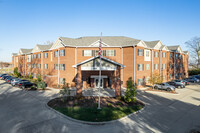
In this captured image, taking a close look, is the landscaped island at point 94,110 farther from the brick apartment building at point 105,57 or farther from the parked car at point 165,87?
the parked car at point 165,87

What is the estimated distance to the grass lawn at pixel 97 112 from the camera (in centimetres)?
1192

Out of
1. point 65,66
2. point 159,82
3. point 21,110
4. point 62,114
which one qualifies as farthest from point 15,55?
point 159,82

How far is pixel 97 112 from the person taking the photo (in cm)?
1328

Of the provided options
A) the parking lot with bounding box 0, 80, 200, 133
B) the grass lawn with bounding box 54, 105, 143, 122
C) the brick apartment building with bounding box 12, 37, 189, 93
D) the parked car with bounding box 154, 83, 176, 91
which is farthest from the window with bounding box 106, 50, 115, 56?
the parking lot with bounding box 0, 80, 200, 133

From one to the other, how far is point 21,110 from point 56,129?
→ 7013 millimetres

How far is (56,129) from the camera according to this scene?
1004 centimetres

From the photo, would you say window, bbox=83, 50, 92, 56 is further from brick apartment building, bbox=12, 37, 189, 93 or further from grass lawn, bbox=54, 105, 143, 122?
grass lawn, bbox=54, 105, 143, 122

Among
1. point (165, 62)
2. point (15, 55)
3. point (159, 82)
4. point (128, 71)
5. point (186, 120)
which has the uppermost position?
point (15, 55)

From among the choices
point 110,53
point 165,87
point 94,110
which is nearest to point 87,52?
point 110,53

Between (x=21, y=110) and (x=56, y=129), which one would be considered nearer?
(x=56, y=129)

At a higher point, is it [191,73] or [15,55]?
[15,55]

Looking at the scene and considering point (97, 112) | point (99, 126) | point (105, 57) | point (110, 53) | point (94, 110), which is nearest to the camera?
point (99, 126)

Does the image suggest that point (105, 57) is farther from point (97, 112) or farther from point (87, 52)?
point (97, 112)

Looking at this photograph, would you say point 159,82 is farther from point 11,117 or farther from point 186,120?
point 11,117
